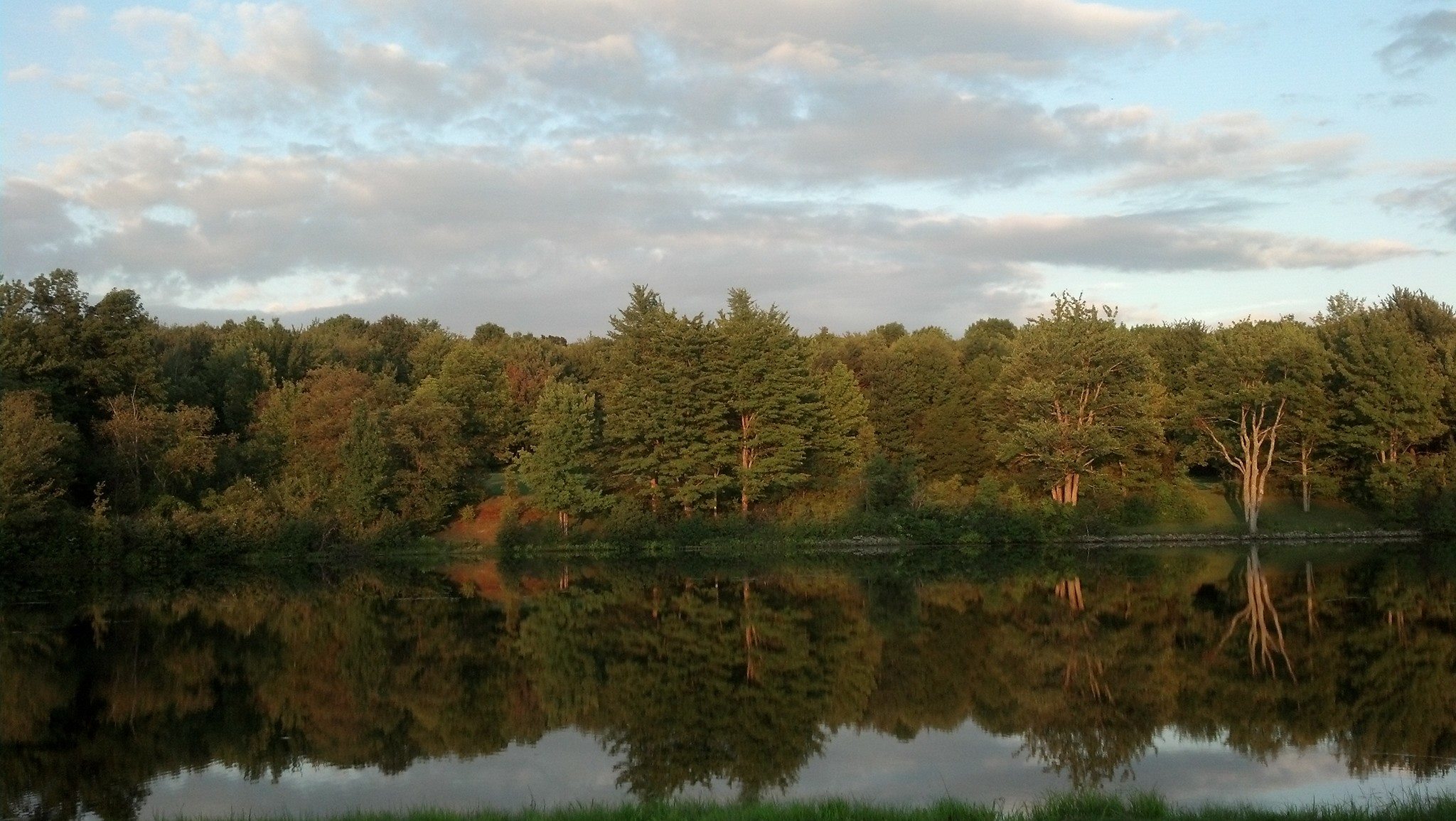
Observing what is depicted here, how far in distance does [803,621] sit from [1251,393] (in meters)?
23.4

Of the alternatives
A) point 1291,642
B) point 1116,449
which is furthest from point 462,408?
point 1291,642

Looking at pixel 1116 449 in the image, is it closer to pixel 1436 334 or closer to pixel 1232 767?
pixel 1436 334

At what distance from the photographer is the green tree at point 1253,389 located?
123ft

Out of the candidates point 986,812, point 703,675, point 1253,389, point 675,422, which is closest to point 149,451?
point 675,422

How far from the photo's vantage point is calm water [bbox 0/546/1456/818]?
10.6m

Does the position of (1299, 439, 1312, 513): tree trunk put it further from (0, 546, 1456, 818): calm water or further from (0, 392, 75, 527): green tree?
(0, 392, 75, 527): green tree

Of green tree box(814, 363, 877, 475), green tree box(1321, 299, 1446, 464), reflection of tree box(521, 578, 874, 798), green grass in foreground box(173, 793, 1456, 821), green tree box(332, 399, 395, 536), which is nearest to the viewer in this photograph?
green grass in foreground box(173, 793, 1456, 821)

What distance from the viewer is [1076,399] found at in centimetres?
3912

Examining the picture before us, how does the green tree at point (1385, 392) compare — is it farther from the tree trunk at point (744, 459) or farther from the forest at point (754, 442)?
the tree trunk at point (744, 459)

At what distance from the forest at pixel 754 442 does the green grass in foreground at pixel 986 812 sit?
94.0 ft

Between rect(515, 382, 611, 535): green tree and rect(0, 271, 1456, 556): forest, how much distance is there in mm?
99

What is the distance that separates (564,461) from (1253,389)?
23.1 m

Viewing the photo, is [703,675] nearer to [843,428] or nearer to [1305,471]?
[843,428]

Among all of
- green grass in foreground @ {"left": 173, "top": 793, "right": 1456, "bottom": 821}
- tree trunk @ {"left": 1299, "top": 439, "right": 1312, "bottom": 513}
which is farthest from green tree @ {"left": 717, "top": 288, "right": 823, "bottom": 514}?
green grass in foreground @ {"left": 173, "top": 793, "right": 1456, "bottom": 821}
